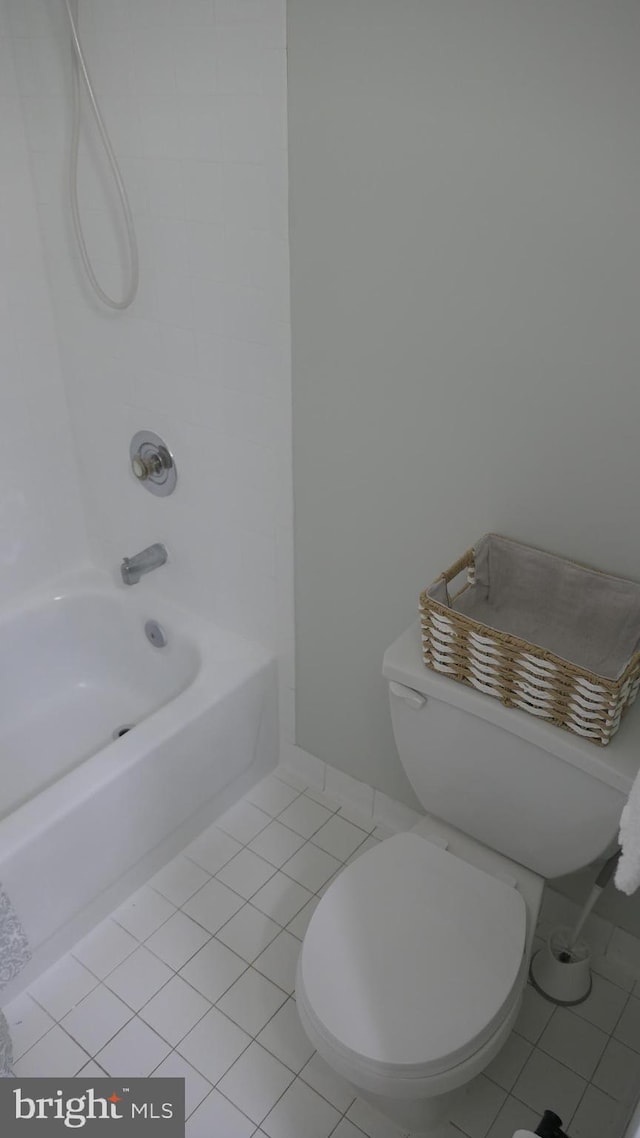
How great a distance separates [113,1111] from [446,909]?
2.38ft

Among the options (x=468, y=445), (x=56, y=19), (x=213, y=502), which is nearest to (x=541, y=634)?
(x=468, y=445)

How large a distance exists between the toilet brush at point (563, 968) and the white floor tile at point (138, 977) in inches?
30.5

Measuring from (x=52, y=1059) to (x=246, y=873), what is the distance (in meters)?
0.54

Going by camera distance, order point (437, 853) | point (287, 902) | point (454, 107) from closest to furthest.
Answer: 1. point (454, 107)
2. point (437, 853)
3. point (287, 902)

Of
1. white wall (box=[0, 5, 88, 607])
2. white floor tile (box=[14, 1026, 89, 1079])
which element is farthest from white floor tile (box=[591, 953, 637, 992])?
white wall (box=[0, 5, 88, 607])

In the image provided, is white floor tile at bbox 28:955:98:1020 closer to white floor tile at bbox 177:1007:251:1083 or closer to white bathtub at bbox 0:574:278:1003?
white bathtub at bbox 0:574:278:1003

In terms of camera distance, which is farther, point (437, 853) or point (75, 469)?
point (75, 469)

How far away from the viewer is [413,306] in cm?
130

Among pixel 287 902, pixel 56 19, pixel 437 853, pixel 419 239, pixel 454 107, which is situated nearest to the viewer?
pixel 454 107

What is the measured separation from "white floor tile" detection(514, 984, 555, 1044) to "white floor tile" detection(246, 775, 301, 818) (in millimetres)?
717

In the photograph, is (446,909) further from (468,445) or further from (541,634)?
(468,445)

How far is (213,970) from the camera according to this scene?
1.59 meters

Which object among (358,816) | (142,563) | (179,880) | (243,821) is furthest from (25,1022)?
(142,563)

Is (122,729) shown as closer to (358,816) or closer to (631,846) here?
(358,816)
